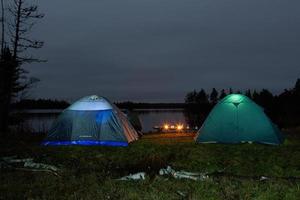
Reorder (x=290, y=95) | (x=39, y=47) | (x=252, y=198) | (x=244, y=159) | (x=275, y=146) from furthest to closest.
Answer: (x=290, y=95), (x=39, y=47), (x=275, y=146), (x=244, y=159), (x=252, y=198)

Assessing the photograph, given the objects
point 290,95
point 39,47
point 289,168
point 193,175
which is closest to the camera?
point 193,175

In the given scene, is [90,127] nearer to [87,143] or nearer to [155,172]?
[87,143]

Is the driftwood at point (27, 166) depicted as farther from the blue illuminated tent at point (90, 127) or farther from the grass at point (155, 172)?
the blue illuminated tent at point (90, 127)

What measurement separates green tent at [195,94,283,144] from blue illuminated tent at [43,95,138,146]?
3.33 m

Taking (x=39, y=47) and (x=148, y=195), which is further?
(x=39, y=47)

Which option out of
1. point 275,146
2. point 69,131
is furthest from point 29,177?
point 275,146

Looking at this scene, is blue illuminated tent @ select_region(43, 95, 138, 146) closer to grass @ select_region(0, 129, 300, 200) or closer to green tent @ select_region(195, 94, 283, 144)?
grass @ select_region(0, 129, 300, 200)

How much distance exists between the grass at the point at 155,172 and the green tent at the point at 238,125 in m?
0.84

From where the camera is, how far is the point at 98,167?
11.7 m

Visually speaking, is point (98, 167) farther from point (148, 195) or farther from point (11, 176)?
point (148, 195)

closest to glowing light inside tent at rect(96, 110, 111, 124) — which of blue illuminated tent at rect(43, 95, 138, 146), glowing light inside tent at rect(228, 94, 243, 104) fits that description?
blue illuminated tent at rect(43, 95, 138, 146)

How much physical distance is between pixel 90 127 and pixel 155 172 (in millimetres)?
8005

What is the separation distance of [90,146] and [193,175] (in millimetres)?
7962

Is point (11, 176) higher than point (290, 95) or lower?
lower
